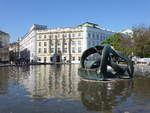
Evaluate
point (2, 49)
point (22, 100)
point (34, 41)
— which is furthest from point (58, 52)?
point (22, 100)

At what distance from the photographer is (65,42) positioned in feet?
354

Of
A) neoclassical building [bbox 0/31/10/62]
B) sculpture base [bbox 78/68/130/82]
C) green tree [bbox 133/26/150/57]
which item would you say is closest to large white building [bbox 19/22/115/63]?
neoclassical building [bbox 0/31/10/62]

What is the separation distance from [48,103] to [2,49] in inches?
3118

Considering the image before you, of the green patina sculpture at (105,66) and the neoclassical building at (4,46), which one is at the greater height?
the neoclassical building at (4,46)

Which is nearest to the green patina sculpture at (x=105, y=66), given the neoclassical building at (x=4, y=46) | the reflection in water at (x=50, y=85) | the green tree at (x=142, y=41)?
the reflection in water at (x=50, y=85)

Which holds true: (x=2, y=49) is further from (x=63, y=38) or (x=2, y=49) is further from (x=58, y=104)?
(x=58, y=104)

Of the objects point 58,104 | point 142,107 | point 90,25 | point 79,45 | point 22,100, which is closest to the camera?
point 142,107

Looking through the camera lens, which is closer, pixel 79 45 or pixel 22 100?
pixel 22 100

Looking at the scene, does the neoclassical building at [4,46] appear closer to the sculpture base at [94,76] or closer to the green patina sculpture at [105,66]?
the green patina sculpture at [105,66]

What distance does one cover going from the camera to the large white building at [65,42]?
342 feet

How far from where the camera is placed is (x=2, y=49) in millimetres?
87000

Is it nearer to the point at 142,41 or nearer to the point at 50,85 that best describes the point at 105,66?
the point at 50,85

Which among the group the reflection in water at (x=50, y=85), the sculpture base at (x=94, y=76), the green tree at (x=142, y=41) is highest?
the green tree at (x=142, y=41)

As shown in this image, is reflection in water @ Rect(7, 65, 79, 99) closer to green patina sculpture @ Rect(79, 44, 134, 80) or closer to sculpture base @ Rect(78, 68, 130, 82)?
sculpture base @ Rect(78, 68, 130, 82)
